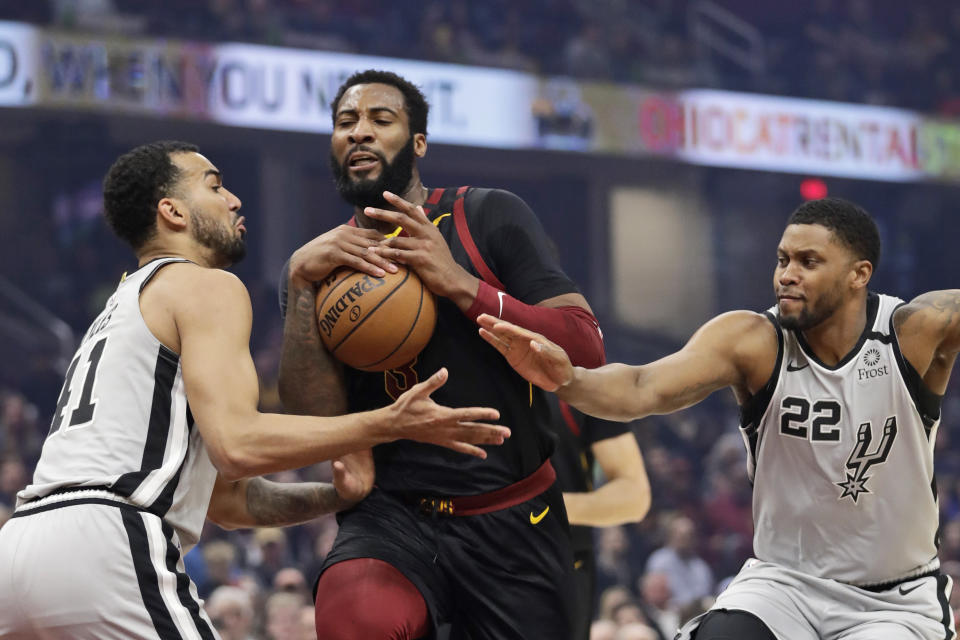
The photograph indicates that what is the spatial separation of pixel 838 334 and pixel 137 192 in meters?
2.36

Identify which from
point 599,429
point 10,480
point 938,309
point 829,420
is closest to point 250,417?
point 829,420

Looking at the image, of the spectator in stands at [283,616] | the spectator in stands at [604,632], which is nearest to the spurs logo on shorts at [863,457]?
the spectator in stands at [604,632]

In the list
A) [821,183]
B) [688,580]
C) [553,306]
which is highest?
[821,183]

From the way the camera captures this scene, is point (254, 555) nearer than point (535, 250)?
No

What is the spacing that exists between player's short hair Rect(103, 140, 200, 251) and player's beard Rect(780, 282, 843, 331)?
6.85 feet

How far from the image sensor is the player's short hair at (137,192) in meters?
3.71

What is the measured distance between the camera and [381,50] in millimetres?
16797

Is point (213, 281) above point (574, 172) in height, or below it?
below

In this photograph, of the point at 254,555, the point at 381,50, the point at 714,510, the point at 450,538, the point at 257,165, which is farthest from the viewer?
the point at 257,165

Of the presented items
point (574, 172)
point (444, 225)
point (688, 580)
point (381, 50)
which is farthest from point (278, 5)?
point (444, 225)

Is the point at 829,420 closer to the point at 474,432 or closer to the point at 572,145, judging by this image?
the point at 474,432

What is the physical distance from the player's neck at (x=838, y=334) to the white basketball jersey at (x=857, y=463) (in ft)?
0.13

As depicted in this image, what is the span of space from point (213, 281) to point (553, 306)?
1.15 m

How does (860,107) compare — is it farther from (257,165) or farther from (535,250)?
(535,250)
